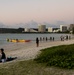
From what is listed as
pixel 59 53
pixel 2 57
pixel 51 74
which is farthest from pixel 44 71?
pixel 2 57

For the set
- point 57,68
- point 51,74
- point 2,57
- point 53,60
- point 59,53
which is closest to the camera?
point 51,74

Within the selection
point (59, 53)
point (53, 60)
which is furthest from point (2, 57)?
point (53, 60)

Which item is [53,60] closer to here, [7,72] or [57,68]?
[57,68]

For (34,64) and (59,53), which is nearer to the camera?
(34,64)

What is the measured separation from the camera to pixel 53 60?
1361 centimetres

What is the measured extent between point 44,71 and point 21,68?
1.46m

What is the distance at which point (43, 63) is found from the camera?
45.8 feet

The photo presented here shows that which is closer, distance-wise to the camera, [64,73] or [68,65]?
[64,73]

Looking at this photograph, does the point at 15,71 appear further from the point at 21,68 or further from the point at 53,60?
the point at 53,60

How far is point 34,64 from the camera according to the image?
544 inches

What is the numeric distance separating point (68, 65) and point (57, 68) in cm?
61

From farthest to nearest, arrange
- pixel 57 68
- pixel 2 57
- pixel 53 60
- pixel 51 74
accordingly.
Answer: pixel 2 57 → pixel 53 60 → pixel 57 68 → pixel 51 74

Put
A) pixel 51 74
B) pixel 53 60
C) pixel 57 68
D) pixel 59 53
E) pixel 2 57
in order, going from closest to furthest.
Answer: pixel 51 74 → pixel 57 68 → pixel 53 60 → pixel 59 53 → pixel 2 57

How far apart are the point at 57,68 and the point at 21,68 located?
6.40 feet
